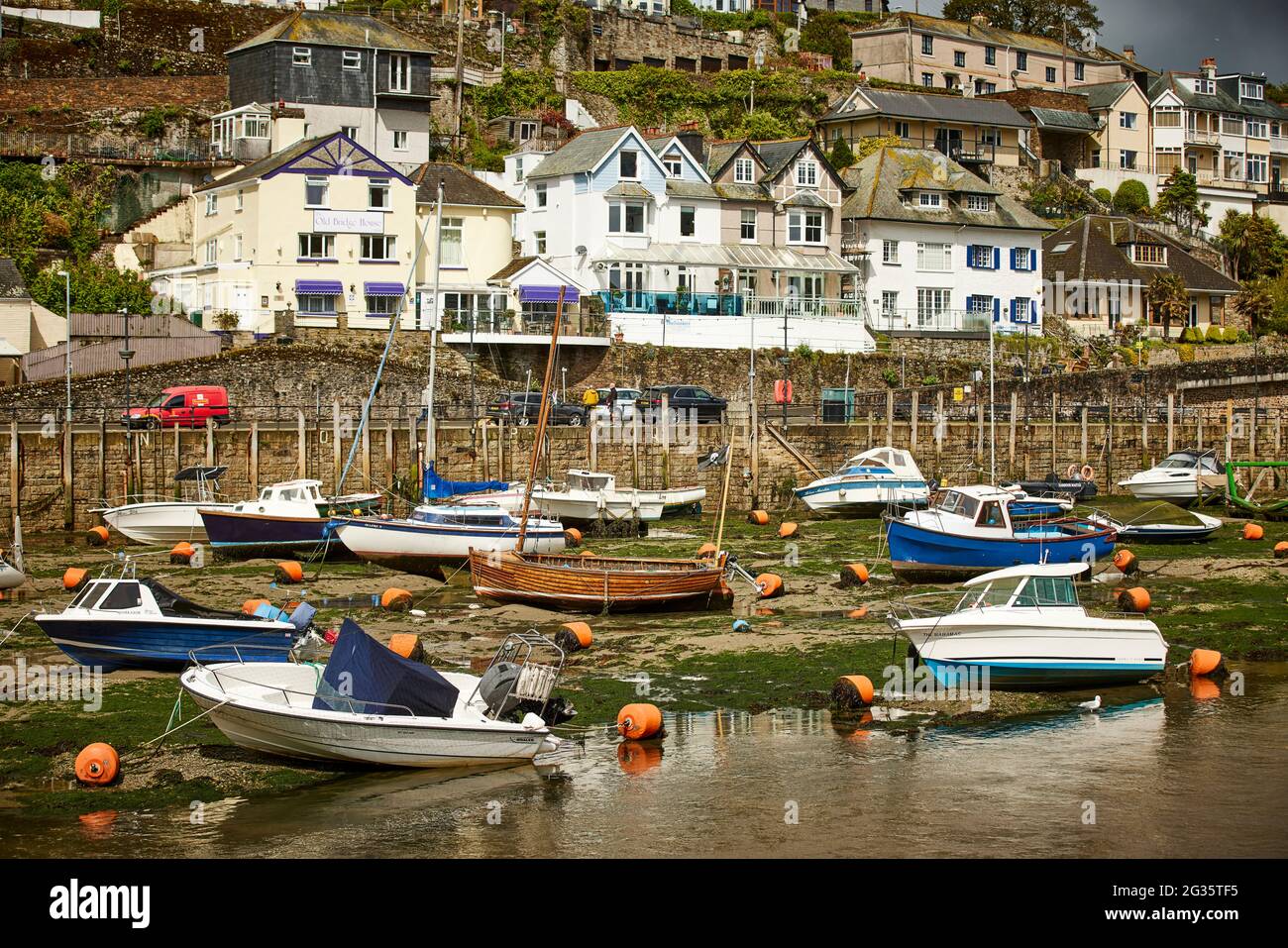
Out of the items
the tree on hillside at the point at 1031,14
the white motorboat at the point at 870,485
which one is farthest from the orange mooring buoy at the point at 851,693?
the tree on hillside at the point at 1031,14

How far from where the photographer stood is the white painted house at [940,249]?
2972 inches

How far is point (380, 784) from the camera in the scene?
2156 centimetres

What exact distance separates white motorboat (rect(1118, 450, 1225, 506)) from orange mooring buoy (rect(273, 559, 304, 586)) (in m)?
28.6

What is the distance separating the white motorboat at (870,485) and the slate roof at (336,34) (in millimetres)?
37886

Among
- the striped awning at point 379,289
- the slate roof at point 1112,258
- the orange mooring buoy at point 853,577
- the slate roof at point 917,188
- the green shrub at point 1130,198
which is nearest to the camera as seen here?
the orange mooring buoy at point 853,577

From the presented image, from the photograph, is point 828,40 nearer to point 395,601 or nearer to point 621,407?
point 621,407

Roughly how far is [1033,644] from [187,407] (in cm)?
3110

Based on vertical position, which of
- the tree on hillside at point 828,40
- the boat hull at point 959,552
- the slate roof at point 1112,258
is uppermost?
the tree on hillside at point 828,40

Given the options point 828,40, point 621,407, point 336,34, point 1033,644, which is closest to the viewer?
point 1033,644

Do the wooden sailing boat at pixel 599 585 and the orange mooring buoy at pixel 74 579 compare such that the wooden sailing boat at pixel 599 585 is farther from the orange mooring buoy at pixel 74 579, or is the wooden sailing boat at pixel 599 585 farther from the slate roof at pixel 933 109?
the slate roof at pixel 933 109

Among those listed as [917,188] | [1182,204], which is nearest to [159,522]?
[917,188]

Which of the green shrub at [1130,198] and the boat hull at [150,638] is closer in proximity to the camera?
the boat hull at [150,638]

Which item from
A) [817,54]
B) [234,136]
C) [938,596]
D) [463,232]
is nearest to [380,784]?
[938,596]

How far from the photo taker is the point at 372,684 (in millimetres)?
21766
